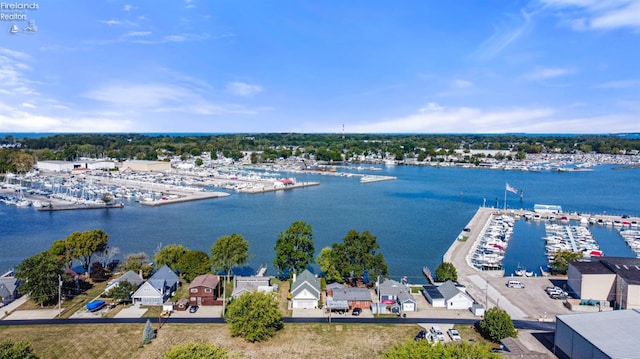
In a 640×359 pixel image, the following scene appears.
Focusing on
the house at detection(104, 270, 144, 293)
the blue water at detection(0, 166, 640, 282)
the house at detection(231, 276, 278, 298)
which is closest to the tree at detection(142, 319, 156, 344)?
the house at detection(231, 276, 278, 298)

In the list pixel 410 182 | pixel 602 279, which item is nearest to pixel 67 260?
pixel 602 279

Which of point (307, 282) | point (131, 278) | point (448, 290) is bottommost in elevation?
point (448, 290)

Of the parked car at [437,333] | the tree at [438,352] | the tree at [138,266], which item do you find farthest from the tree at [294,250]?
the tree at [438,352]

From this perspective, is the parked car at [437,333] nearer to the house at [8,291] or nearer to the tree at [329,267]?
the tree at [329,267]

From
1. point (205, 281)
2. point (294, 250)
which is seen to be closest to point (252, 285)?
point (205, 281)

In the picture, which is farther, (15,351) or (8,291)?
(8,291)

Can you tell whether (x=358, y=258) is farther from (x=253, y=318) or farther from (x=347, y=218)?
(x=347, y=218)

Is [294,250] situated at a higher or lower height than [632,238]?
higher
